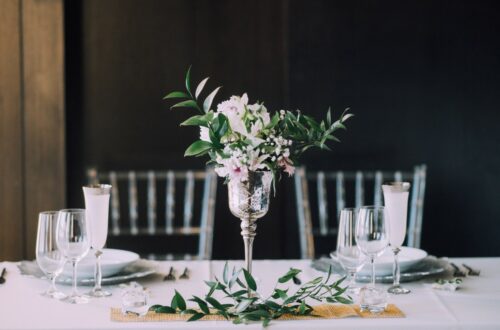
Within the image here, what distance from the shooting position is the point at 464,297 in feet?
6.07

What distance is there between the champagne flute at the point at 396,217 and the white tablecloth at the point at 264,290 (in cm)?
7

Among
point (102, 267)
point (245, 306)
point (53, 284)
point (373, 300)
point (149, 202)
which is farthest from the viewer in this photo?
point (149, 202)

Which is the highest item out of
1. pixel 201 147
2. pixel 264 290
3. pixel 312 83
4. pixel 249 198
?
pixel 312 83

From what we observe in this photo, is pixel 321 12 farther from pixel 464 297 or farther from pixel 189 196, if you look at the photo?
A: pixel 464 297

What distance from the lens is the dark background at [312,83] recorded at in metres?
3.65

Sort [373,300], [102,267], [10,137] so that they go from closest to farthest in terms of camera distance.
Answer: [373,300], [102,267], [10,137]

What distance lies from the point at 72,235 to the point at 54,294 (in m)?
0.19

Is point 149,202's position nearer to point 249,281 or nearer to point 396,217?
point 396,217

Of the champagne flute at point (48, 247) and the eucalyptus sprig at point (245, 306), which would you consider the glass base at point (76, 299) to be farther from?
the eucalyptus sprig at point (245, 306)

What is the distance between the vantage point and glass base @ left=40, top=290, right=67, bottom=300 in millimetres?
1828

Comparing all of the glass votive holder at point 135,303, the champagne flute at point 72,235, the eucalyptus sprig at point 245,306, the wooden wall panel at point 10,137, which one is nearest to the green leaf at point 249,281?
the eucalyptus sprig at point 245,306

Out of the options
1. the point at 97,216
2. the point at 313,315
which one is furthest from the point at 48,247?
the point at 313,315

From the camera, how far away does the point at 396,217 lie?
6.32 feet

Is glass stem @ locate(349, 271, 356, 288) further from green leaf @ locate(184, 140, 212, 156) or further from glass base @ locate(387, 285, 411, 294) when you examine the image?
green leaf @ locate(184, 140, 212, 156)
